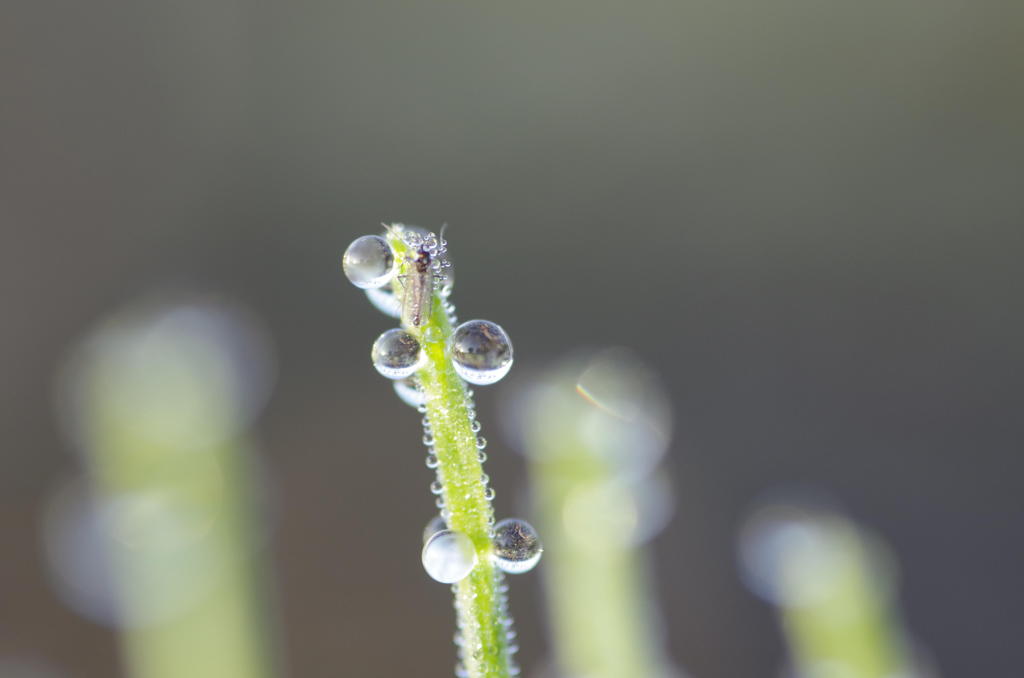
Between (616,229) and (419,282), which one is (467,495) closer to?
(419,282)

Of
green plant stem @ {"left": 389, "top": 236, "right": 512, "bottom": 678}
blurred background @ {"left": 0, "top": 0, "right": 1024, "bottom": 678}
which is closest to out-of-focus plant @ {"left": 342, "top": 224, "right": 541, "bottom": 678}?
green plant stem @ {"left": 389, "top": 236, "right": 512, "bottom": 678}

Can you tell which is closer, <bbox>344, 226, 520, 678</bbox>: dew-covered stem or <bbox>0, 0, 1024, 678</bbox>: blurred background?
<bbox>344, 226, 520, 678</bbox>: dew-covered stem

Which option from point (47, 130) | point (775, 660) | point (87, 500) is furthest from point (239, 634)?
point (47, 130)

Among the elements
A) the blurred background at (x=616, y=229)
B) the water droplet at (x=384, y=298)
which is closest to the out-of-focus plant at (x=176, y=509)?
the water droplet at (x=384, y=298)

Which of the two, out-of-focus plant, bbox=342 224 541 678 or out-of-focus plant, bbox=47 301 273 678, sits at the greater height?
out-of-focus plant, bbox=47 301 273 678

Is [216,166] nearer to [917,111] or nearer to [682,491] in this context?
[682,491]

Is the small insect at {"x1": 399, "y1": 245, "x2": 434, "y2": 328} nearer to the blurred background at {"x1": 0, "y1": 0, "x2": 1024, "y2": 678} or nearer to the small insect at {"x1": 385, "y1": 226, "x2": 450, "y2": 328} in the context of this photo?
the small insect at {"x1": 385, "y1": 226, "x2": 450, "y2": 328}

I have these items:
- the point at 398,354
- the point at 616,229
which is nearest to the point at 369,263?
the point at 398,354

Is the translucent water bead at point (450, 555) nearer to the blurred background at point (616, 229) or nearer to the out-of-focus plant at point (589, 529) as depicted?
the out-of-focus plant at point (589, 529)
